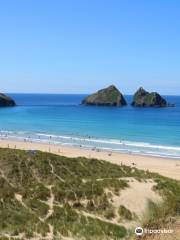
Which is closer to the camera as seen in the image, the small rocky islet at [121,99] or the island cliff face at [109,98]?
the small rocky islet at [121,99]

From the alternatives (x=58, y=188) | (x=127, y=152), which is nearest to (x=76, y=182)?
(x=58, y=188)

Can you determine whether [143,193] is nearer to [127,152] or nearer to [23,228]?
[23,228]

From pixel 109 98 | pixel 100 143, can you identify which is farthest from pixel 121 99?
pixel 100 143

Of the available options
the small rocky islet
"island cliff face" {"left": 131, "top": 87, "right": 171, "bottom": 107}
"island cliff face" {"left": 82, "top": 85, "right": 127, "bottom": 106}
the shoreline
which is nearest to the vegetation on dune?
the shoreline

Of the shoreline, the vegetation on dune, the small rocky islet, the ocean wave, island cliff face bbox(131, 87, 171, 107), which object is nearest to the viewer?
the vegetation on dune

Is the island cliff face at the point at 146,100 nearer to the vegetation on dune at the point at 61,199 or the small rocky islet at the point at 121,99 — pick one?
Answer: the small rocky islet at the point at 121,99

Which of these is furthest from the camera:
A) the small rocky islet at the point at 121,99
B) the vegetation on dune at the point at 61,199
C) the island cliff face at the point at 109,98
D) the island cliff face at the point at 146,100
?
the island cliff face at the point at 109,98

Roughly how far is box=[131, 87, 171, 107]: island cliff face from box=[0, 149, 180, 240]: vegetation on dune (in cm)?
11715

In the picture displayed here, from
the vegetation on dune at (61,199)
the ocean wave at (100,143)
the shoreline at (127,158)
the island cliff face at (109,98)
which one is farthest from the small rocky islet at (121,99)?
the vegetation on dune at (61,199)

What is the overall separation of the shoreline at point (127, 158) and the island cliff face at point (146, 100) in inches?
3659

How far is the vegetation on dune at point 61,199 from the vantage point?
53.2 ft

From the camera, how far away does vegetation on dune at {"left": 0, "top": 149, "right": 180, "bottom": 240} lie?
639 inches

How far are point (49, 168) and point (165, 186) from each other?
7.13 m

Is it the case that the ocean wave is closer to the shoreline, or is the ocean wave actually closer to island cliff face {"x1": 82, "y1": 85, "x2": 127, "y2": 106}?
the shoreline
